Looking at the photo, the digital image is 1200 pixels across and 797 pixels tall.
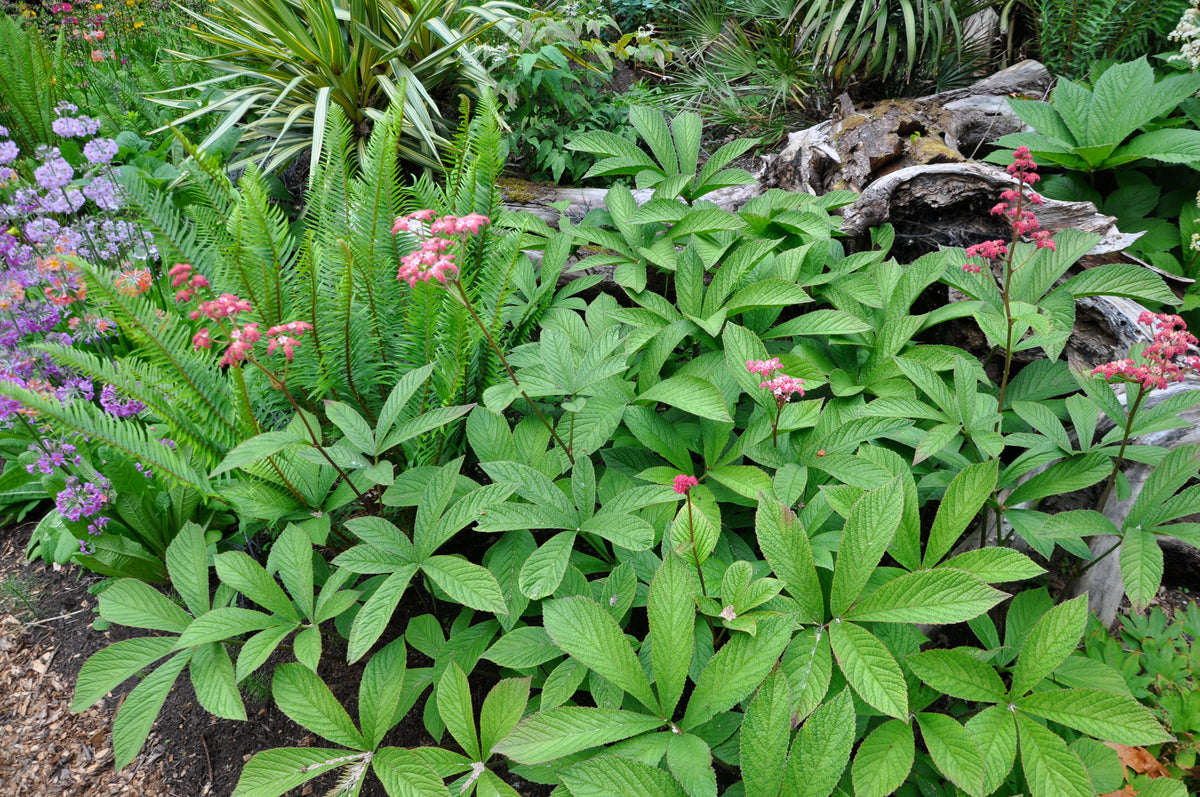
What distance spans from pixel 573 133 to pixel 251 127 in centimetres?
165

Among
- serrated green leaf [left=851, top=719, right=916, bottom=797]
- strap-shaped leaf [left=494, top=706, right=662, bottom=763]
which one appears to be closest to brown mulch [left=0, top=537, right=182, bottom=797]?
strap-shaped leaf [left=494, top=706, right=662, bottom=763]

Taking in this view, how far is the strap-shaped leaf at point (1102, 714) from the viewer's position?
1019mm

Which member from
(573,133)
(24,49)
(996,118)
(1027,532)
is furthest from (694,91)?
(1027,532)

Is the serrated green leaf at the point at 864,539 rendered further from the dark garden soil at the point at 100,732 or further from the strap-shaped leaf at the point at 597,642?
the dark garden soil at the point at 100,732

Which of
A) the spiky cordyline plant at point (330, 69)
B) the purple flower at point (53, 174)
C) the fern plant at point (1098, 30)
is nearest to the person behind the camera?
the purple flower at point (53, 174)

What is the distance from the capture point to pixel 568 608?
1162 mm

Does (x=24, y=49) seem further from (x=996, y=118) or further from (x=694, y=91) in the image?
(x=996, y=118)

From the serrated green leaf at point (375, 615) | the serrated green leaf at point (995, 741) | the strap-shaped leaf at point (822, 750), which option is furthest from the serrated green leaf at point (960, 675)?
the serrated green leaf at point (375, 615)

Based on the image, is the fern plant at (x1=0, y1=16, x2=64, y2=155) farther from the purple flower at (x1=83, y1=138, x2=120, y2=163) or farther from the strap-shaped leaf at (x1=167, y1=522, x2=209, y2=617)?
the strap-shaped leaf at (x1=167, y1=522, x2=209, y2=617)

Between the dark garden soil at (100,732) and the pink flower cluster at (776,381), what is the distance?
1.00 metres

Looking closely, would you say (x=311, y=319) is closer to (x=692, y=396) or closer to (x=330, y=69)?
(x=692, y=396)

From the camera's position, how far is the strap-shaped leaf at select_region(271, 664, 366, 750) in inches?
47.4

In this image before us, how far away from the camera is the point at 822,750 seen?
37.6 inches

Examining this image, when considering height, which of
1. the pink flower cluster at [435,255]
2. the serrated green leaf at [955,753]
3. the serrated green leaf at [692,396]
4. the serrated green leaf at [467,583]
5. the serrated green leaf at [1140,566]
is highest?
the pink flower cluster at [435,255]
